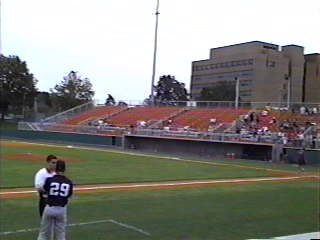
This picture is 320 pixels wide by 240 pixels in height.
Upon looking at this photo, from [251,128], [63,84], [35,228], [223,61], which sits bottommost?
[35,228]

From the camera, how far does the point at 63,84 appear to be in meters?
99.2

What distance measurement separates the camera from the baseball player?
8.12 meters

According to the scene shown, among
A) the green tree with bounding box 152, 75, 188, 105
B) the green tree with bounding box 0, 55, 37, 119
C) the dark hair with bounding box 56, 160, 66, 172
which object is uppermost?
the green tree with bounding box 152, 75, 188, 105

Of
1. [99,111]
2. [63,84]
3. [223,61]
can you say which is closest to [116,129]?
[99,111]

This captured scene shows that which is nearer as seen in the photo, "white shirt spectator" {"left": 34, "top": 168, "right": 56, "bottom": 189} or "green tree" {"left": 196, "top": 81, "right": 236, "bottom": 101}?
"white shirt spectator" {"left": 34, "top": 168, "right": 56, "bottom": 189}

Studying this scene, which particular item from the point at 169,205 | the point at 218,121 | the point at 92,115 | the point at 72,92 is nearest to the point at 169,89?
the point at 72,92

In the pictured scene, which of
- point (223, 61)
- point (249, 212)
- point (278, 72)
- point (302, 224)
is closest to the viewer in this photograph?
point (302, 224)

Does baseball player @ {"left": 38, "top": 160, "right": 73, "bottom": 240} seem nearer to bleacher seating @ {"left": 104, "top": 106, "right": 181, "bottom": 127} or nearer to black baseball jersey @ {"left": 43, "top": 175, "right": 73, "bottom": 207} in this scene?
black baseball jersey @ {"left": 43, "top": 175, "right": 73, "bottom": 207}


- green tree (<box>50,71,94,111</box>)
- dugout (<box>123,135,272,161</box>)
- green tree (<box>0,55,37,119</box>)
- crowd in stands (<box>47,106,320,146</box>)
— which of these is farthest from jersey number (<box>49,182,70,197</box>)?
green tree (<box>50,71,94,111</box>)

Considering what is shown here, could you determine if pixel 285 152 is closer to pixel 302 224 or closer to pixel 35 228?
pixel 302 224

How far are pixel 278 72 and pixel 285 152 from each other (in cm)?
8048

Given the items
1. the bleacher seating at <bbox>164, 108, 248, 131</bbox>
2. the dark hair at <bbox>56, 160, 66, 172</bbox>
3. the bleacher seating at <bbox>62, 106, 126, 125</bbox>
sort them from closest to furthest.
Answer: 1. the dark hair at <bbox>56, 160, 66, 172</bbox>
2. the bleacher seating at <bbox>164, 108, 248, 131</bbox>
3. the bleacher seating at <bbox>62, 106, 126, 125</bbox>

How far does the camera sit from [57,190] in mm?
8125

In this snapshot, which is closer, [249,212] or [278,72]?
[249,212]
